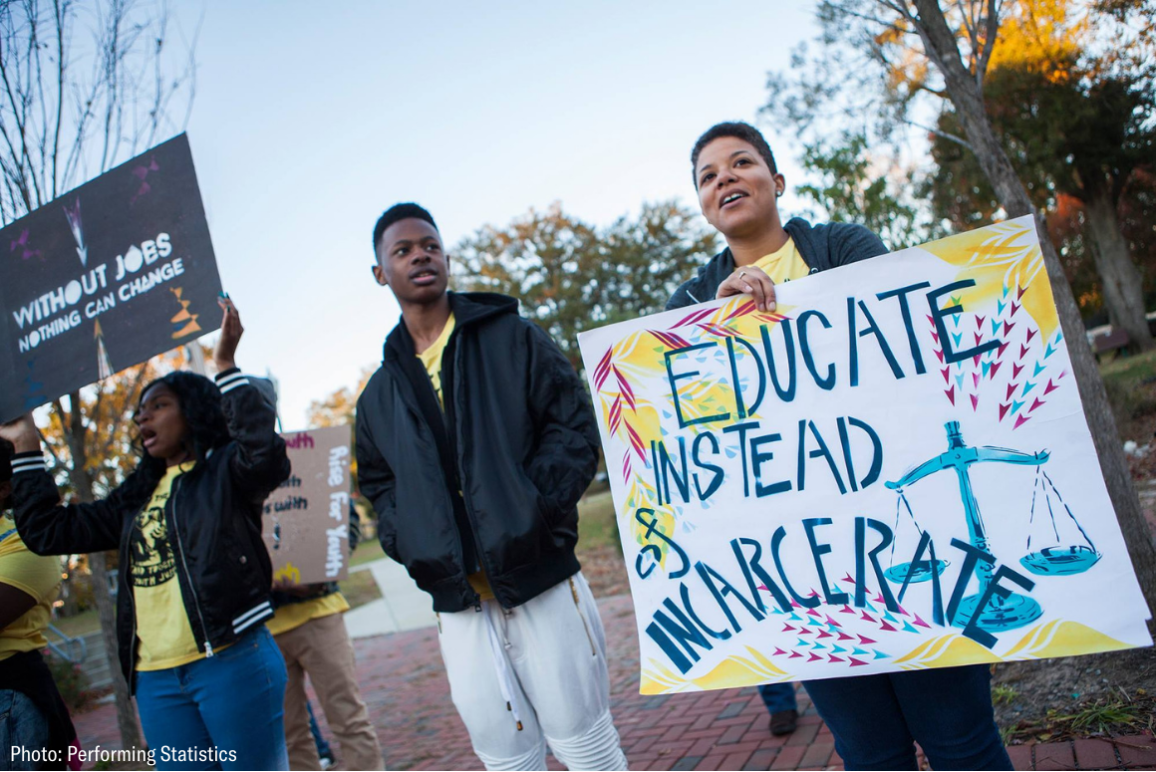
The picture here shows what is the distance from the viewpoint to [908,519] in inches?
64.2

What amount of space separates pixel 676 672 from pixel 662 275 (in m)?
35.8

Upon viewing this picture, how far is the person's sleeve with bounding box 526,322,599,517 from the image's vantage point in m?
2.10

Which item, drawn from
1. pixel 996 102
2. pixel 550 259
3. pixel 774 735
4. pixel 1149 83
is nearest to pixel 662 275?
pixel 550 259

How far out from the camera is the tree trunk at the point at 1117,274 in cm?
1608

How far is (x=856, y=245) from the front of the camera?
6.08 feet

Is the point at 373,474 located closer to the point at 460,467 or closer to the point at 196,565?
the point at 460,467

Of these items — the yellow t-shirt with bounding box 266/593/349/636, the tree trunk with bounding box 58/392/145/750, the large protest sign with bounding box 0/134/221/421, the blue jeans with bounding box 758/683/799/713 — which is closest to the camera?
the large protest sign with bounding box 0/134/221/421

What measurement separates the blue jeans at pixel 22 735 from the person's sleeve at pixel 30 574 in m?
0.32

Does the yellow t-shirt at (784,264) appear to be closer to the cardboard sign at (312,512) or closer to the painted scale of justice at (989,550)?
the painted scale of justice at (989,550)

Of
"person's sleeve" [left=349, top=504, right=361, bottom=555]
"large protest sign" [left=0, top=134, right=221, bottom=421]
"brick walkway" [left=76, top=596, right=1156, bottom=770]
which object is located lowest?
"brick walkway" [left=76, top=596, right=1156, bottom=770]

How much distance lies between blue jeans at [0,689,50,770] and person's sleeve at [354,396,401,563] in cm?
124

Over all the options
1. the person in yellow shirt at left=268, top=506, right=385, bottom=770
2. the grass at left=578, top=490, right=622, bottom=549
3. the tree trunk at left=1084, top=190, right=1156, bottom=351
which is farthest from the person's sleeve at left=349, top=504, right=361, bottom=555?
the tree trunk at left=1084, top=190, right=1156, bottom=351

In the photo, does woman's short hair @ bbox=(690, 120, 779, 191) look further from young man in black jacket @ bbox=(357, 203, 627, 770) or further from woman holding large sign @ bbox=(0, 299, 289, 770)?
woman holding large sign @ bbox=(0, 299, 289, 770)

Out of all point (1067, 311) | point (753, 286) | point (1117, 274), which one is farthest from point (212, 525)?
point (1117, 274)
